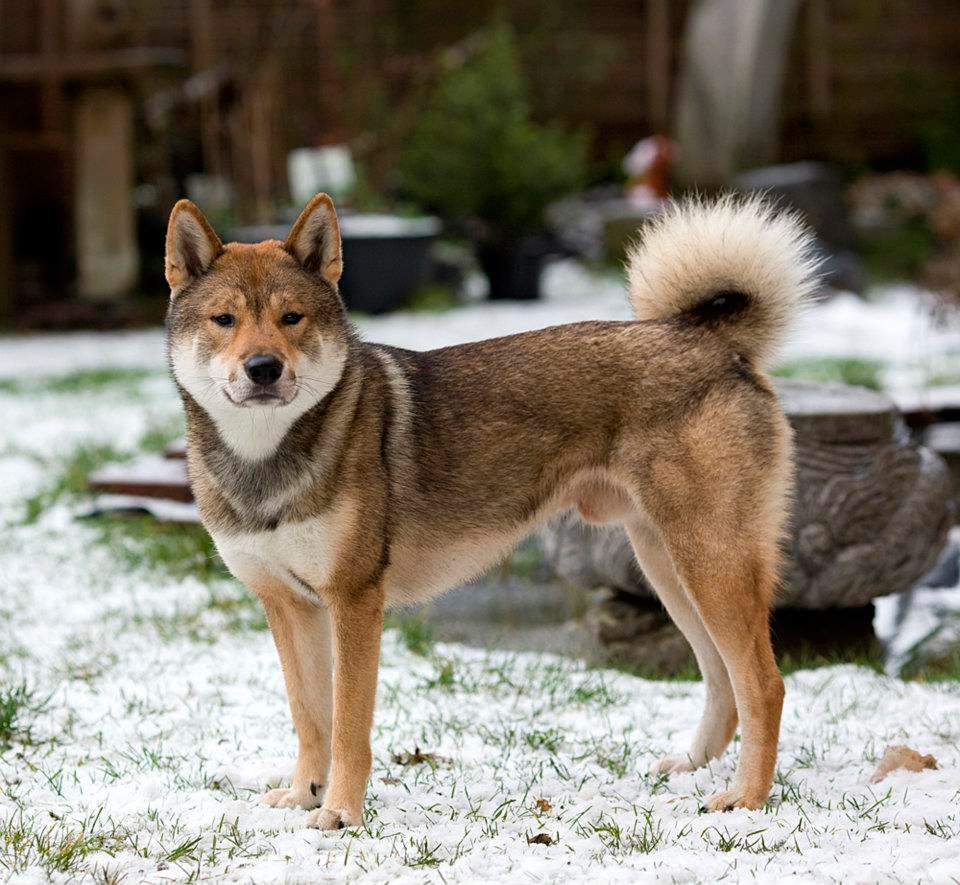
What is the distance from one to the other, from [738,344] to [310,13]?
11.4 m

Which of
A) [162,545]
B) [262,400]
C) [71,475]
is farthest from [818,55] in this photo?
[262,400]

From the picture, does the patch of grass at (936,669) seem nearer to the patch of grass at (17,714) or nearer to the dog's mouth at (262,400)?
the dog's mouth at (262,400)

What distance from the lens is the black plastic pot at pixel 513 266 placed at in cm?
1141

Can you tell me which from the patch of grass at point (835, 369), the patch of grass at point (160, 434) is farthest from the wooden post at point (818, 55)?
the patch of grass at point (160, 434)

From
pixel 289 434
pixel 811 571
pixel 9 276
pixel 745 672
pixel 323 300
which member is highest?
pixel 323 300

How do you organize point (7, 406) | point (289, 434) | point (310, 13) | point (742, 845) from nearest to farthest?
point (742, 845), point (289, 434), point (7, 406), point (310, 13)

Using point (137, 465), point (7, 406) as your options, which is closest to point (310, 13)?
point (7, 406)

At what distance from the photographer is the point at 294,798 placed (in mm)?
2973

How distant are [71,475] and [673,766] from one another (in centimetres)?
398

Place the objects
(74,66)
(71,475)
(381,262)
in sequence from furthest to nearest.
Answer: (381,262), (74,66), (71,475)

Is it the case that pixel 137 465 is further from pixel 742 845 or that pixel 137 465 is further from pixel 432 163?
pixel 432 163

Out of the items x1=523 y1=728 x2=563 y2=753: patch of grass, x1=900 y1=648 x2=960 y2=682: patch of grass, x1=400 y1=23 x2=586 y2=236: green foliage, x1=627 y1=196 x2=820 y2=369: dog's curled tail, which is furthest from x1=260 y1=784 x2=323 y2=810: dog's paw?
x1=400 y1=23 x2=586 y2=236: green foliage

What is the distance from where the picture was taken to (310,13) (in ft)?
44.1

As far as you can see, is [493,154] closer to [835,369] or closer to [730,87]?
[730,87]
